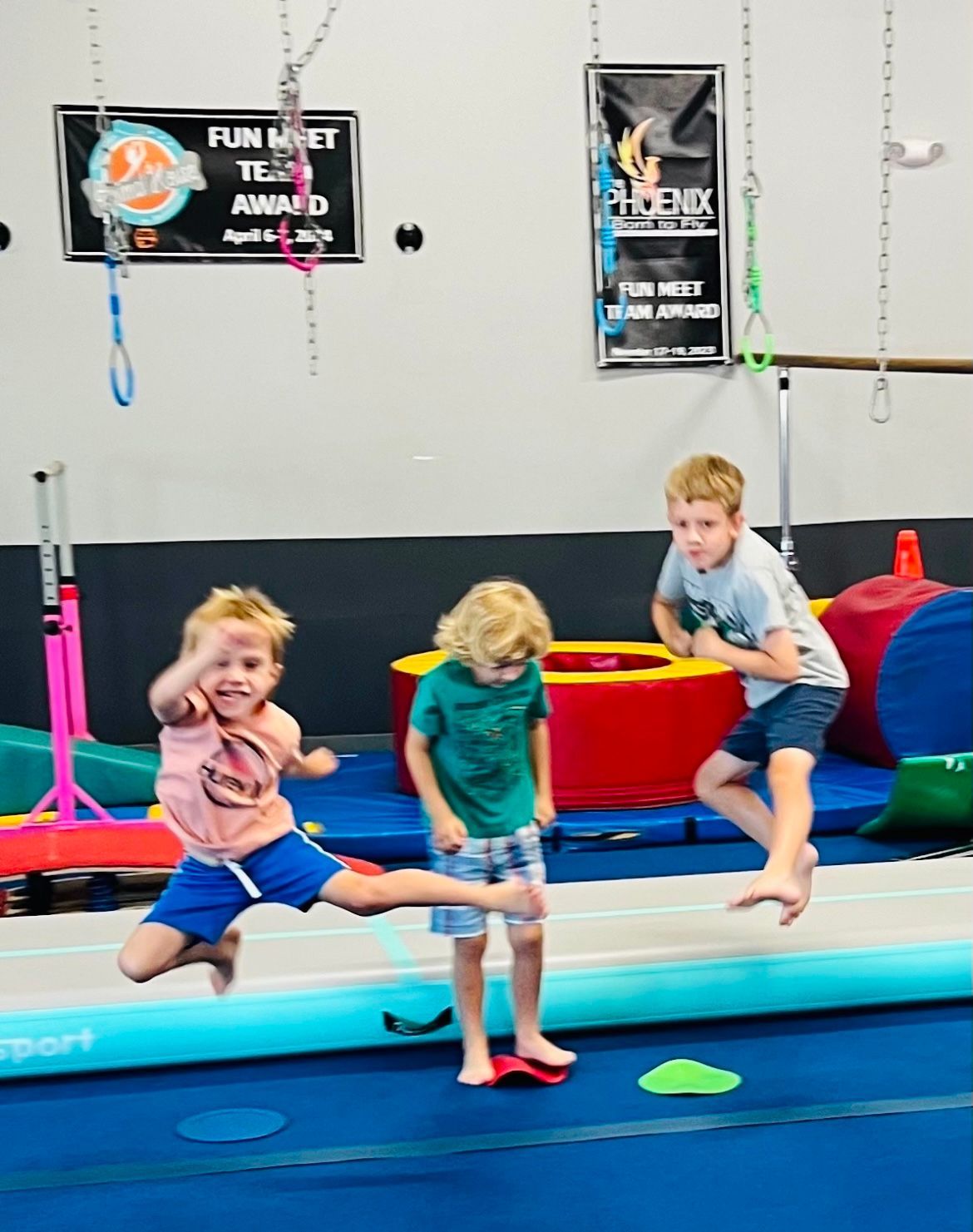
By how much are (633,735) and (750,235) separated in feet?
5.95

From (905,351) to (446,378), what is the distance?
2317 millimetres

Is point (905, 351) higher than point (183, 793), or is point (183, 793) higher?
point (905, 351)

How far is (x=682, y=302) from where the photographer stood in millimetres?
6586

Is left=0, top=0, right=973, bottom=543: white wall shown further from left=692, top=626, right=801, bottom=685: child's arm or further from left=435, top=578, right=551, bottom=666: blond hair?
left=435, top=578, right=551, bottom=666: blond hair

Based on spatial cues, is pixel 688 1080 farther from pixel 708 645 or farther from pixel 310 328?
pixel 310 328

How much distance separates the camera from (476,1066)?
10.1 ft

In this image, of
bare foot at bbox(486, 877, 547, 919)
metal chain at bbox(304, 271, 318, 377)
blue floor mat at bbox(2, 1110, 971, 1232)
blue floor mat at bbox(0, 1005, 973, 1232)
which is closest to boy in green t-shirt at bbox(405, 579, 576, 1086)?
bare foot at bbox(486, 877, 547, 919)

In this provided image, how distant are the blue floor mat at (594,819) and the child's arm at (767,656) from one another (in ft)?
5.79

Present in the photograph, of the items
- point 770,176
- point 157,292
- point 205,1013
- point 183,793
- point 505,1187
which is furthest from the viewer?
point 770,176

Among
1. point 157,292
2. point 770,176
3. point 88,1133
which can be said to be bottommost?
point 88,1133

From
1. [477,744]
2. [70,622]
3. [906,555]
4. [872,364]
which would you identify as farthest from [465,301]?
[477,744]

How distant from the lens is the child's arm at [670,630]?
126 inches

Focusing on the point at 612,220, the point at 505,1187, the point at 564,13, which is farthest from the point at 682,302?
the point at 505,1187

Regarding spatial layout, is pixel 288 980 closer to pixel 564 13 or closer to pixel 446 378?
pixel 446 378
